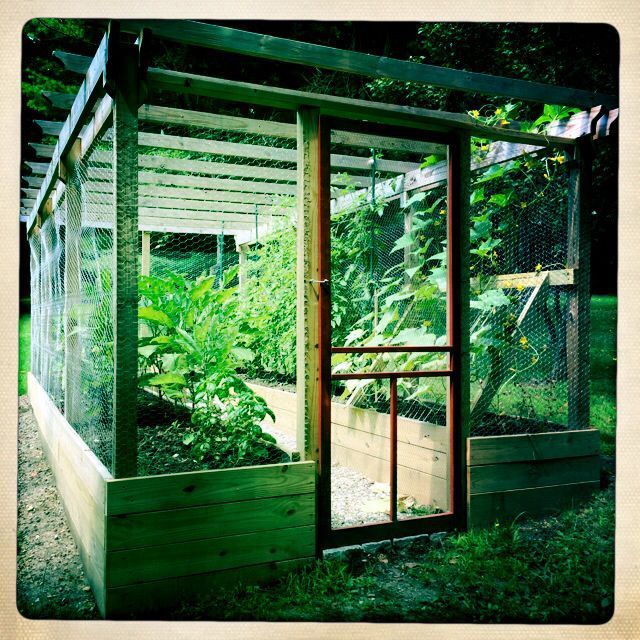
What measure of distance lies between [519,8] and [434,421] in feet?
6.74

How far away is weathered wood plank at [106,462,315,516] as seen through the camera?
215cm

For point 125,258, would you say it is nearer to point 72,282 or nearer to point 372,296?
point 372,296

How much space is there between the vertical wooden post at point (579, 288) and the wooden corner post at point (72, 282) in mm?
2969

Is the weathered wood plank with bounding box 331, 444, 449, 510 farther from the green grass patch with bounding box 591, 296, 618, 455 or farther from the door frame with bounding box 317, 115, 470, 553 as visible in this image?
the green grass patch with bounding box 591, 296, 618, 455

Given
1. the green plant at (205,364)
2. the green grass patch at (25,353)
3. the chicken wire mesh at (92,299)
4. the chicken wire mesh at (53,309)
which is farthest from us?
the green grass patch at (25,353)

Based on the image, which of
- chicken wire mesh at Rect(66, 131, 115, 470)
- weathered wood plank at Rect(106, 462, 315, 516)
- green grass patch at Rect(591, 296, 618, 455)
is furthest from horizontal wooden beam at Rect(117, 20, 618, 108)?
weathered wood plank at Rect(106, 462, 315, 516)

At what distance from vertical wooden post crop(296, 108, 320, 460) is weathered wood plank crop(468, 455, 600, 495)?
0.97 metres

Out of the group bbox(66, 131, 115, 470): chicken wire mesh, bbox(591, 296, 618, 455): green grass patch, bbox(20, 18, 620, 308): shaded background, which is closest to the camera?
bbox(66, 131, 115, 470): chicken wire mesh

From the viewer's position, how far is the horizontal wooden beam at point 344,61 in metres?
2.30

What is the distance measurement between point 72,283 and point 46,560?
5.23 feet

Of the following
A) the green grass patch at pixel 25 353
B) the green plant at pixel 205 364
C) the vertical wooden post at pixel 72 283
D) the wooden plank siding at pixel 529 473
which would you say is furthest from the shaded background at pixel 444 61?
the green plant at pixel 205 364

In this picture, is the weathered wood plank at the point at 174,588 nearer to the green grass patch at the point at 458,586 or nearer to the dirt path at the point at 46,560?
the green grass patch at the point at 458,586

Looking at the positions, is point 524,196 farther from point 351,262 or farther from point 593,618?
point 593,618

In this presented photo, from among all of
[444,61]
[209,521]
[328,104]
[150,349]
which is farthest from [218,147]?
[444,61]
